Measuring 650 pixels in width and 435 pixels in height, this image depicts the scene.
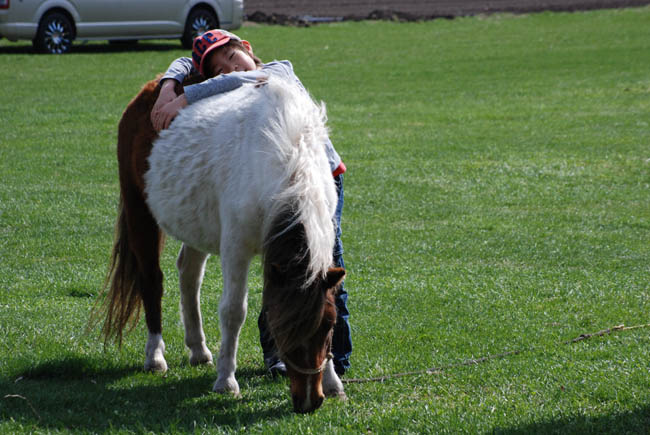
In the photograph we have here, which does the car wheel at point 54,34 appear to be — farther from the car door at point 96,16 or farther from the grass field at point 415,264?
the grass field at point 415,264

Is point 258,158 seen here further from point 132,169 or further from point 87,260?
point 87,260

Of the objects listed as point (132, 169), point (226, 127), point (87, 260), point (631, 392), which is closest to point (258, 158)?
point (226, 127)

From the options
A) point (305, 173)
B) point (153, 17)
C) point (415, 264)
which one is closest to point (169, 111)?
point (305, 173)

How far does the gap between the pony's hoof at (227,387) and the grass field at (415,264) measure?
6 cm

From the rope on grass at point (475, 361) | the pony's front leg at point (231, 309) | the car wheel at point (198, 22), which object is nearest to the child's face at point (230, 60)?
the pony's front leg at point (231, 309)

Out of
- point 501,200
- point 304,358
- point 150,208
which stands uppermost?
point 150,208

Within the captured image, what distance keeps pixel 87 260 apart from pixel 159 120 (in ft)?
9.45

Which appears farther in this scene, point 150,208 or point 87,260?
point 87,260

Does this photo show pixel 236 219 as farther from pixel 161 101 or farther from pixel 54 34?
pixel 54 34

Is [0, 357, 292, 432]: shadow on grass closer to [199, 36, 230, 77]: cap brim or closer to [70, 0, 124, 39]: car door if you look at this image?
[199, 36, 230, 77]: cap brim

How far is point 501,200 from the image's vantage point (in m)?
9.52

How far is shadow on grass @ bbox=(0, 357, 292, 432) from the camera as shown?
4.00m

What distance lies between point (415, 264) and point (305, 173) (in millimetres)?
3583

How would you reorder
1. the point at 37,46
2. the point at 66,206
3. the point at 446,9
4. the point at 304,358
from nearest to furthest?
the point at 304,358, the point at 66,206, the point at 37,46, the point at 446,9
